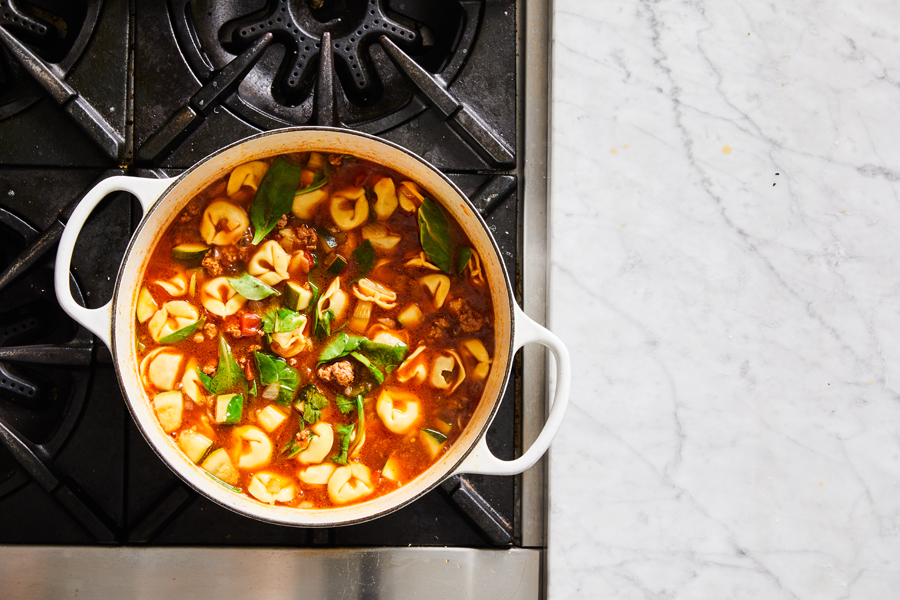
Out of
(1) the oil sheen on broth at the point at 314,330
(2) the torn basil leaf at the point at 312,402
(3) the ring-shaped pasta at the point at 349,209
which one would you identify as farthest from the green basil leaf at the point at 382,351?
(3) the ring-shaped pasta at the point at 349,209

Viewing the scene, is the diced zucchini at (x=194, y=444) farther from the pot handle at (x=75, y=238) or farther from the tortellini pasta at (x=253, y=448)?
the pot handle at (x=75, y=238)

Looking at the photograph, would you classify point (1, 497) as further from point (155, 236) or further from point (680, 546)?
point (680, 546)

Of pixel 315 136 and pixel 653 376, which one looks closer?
pixel 315 136

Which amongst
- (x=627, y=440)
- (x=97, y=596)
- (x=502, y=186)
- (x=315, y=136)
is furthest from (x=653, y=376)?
(x=97, y=596)

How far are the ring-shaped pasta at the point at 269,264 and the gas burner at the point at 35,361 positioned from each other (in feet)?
1.11

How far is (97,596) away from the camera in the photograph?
1138 mm

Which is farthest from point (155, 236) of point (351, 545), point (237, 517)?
point (351, 545)

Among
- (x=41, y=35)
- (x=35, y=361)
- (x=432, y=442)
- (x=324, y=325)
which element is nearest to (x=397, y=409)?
(x=432, y=442)

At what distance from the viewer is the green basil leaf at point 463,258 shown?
1097 millimetres

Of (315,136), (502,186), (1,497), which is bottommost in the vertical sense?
(502,186)

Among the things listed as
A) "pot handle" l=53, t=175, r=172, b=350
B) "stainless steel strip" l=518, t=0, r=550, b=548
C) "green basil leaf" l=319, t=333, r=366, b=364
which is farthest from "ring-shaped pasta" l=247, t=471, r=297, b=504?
"stainless steel strip" l=518, t=0, r=550, b=548

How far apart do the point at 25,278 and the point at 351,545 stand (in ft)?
2.54

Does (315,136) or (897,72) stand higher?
(315,136)

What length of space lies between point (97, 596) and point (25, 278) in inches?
23.4
